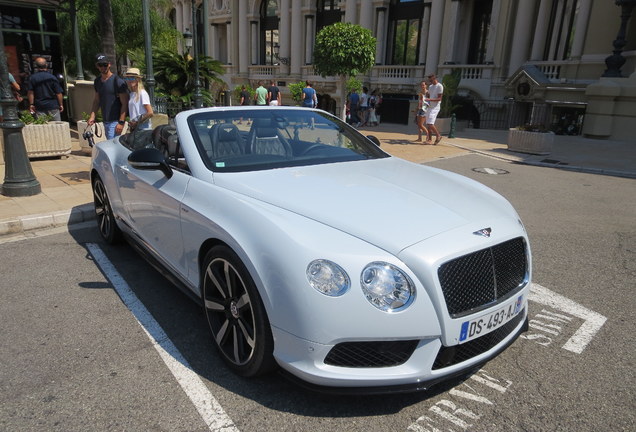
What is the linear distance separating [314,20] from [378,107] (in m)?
11.5

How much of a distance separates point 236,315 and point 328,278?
765mm

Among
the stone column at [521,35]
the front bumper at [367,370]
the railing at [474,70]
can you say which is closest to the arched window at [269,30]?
the railing at [474,70]

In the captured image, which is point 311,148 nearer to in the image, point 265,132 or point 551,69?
point 265,132

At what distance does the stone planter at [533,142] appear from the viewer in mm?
13094

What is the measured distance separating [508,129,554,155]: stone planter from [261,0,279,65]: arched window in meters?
29.7

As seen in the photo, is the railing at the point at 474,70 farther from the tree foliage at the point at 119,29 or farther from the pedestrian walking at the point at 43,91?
the pedestrian walking at the point at 43,91

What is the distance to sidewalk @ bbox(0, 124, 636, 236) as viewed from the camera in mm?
5980

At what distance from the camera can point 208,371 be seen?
9.68 feet

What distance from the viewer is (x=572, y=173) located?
1072 centimetres

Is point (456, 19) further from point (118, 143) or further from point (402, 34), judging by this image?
point (118, 143)

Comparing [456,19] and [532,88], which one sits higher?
[456,19]

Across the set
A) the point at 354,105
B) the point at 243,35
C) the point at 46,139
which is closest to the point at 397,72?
the point at 354,105

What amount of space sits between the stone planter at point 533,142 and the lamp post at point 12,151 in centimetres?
1196

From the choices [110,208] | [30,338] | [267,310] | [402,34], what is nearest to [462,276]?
[267,310]
